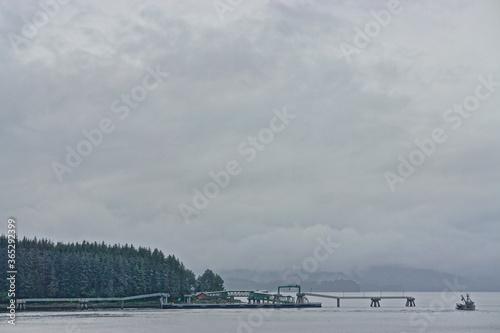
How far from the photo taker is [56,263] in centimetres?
19625

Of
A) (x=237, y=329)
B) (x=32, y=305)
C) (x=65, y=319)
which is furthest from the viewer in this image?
(x=32, y=305)

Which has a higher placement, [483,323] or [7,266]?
[7,266]

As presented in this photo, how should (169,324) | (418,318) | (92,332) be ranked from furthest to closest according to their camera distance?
(418,318) → (169,324) → (92,332)

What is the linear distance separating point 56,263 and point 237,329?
9414 centimetres

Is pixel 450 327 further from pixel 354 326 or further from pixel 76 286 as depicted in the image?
pixel 76 286

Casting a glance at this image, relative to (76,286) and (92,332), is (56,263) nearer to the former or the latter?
(76,286)

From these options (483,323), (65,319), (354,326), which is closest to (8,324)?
(65,319)

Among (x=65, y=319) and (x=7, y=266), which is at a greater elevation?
(x=7, y=266)

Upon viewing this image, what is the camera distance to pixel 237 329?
391 feet

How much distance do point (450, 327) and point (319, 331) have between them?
3177 centimetres

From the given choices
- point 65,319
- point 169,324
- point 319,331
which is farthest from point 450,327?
point 65,319

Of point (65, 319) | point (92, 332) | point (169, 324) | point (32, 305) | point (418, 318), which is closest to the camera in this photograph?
point (92, 332)

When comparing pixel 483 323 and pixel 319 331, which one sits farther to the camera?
pixel 483 323

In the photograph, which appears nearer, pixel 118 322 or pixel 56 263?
pixel 118 322
